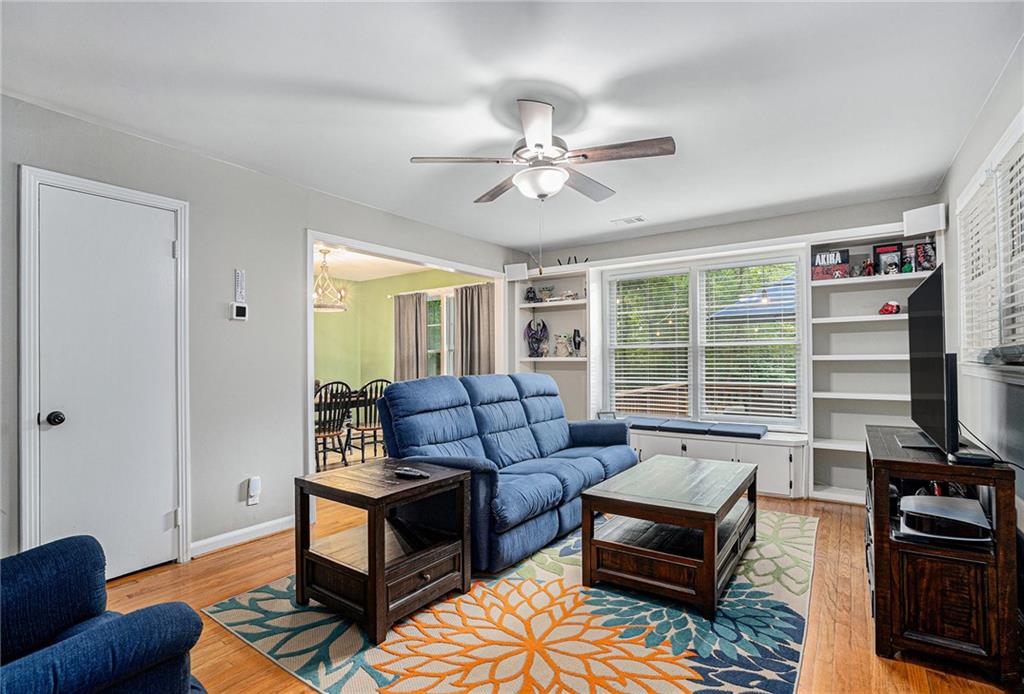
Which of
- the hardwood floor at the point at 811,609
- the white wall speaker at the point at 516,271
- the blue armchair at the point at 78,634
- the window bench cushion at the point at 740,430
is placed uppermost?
the white wall speaker at the point at 516,271

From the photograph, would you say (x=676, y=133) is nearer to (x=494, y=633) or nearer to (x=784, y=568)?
(x=784, y=568)

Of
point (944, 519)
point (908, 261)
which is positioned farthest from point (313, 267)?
point (908, 261)

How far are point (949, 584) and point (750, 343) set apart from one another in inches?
131

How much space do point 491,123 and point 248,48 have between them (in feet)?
3.98

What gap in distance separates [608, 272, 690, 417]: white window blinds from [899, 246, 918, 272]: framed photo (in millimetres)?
1866

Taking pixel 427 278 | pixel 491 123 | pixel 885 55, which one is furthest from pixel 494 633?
pixel 427 278

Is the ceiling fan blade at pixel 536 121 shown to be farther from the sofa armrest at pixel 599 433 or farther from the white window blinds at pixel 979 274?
the sofa armrest at pixel 599 433

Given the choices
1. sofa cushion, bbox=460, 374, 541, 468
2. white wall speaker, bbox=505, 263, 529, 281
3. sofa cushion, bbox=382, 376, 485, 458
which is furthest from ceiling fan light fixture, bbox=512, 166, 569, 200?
white wall speaker, bbox=505, 263, 529, 281

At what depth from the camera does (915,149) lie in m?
3.24

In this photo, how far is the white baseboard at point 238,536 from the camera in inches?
129

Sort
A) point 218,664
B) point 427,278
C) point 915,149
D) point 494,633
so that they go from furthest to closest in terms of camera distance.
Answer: point 427,278 → point 915,149 → point 494,633 → point 218,664

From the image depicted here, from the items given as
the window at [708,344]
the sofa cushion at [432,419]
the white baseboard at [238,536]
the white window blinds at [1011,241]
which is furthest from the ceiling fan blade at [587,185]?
the white baseboard at [238,536]

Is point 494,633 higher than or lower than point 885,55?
lower

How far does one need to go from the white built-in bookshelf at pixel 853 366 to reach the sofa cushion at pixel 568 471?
217 cm
